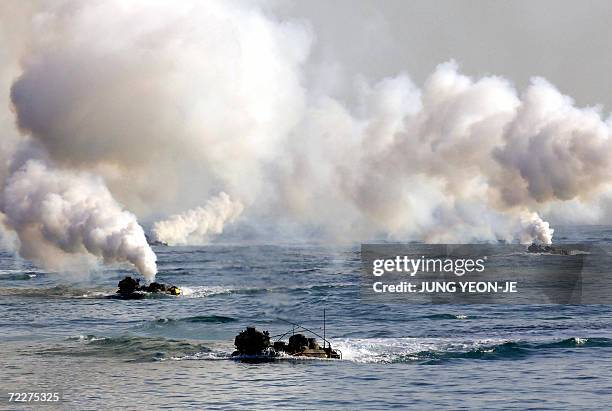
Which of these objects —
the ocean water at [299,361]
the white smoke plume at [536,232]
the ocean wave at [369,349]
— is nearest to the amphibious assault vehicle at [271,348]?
the ocean wave at [369,349]

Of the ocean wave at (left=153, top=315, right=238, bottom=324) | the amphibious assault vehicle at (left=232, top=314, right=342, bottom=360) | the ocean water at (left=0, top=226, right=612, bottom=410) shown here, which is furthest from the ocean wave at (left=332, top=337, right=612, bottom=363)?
the ocean wave at (left=153, top=315, right=238, bottom=324)

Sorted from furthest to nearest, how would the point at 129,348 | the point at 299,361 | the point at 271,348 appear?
the point at 129,348 < the point at 271,348 < the point at 299,361

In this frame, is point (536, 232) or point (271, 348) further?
point (536, 232)

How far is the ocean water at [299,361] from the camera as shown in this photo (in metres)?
46.8

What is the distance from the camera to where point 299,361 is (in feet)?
187

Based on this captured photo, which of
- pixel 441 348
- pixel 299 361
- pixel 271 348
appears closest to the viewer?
pixel 299 361

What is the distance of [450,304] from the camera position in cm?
9556

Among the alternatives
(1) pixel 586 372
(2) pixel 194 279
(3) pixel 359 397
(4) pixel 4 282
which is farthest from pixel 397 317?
(4) pixel 4 282

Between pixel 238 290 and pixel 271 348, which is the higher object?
pixel 238 290

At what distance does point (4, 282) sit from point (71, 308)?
43.0 m

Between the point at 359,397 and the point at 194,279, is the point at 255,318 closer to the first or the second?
the point at 359,397

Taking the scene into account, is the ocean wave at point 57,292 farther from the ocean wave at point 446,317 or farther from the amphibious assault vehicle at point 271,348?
the amphibious assault vehicle at point 271,348

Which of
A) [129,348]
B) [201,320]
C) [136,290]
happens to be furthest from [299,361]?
[136,290]

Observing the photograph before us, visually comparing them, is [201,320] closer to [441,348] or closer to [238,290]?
[441,348]
